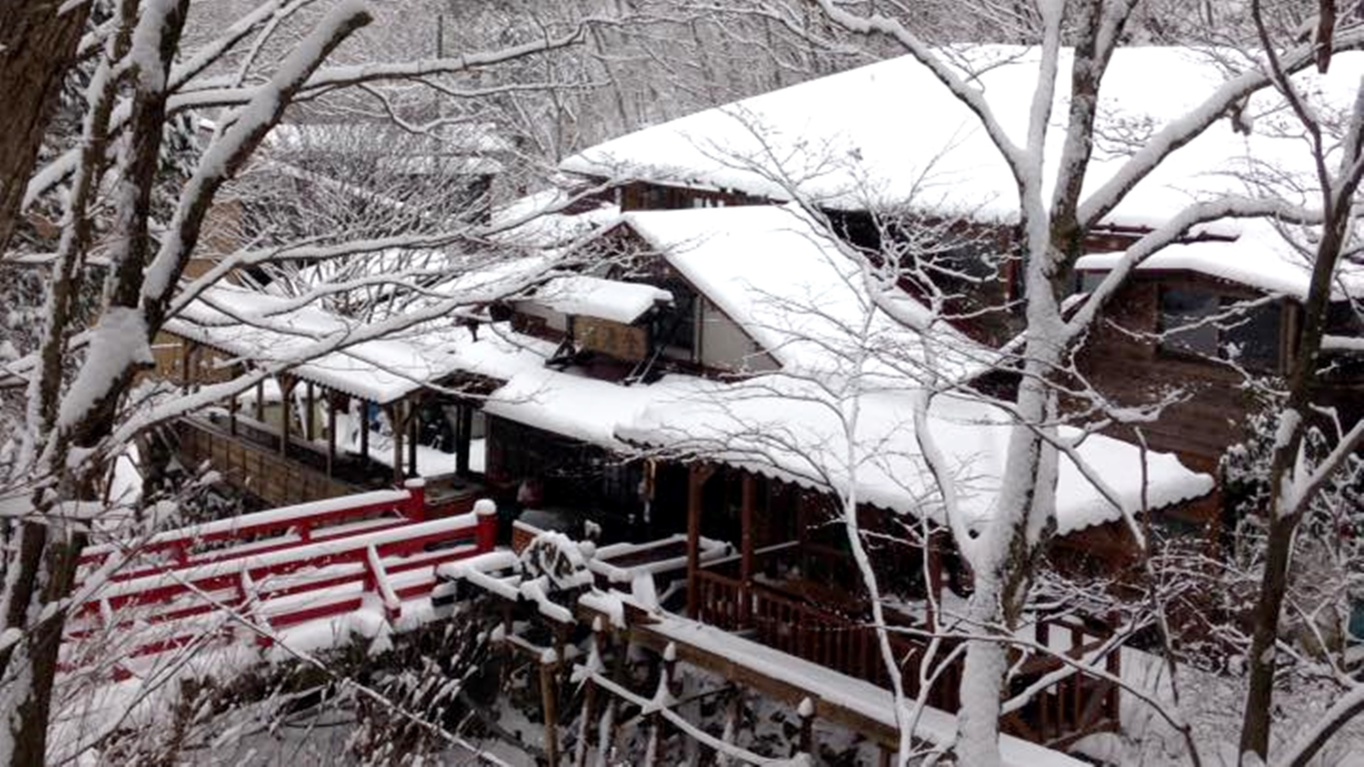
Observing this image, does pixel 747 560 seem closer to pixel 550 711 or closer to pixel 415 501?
pixel 550 711

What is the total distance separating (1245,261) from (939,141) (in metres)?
5.59

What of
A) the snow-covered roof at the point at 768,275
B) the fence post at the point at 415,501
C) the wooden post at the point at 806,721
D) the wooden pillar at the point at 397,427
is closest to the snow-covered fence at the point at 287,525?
the fence post at the point at 415,501

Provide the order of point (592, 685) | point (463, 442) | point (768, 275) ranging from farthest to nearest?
point (463, 442)
point (768, 275)
point (592, 685)

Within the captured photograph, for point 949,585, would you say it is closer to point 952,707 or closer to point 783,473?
point 952,707

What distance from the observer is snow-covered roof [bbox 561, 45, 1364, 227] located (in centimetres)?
1374

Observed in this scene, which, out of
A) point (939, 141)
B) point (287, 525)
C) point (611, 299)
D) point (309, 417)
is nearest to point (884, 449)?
point (611, 299)

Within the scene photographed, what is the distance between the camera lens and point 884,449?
12.4 m

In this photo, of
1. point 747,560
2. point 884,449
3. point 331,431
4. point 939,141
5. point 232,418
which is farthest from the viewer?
point 232,418

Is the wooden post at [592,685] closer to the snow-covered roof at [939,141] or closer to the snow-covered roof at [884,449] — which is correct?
the snow-covered roof at [884,449]

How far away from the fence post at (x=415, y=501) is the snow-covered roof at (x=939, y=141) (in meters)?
4.86

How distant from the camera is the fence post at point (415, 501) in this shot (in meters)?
16.8

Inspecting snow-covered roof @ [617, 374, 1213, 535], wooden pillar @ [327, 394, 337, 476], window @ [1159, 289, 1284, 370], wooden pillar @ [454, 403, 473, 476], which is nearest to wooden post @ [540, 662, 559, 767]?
snow-covered roof @ [617, 374, 1213, 535]

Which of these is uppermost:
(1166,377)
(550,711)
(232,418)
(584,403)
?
(1166,377)

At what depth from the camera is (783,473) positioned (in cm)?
1203
